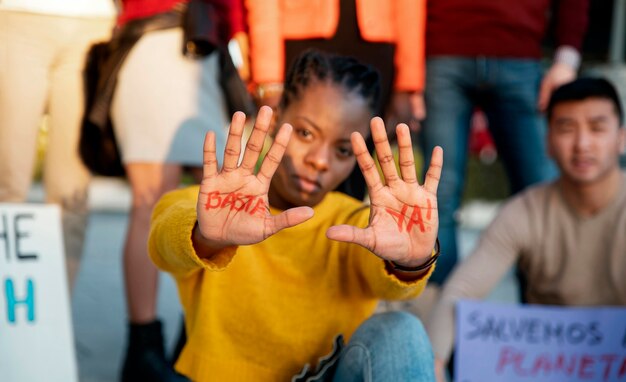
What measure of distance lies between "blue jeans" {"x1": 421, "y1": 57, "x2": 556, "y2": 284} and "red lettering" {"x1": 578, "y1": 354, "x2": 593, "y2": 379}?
1.70 feet

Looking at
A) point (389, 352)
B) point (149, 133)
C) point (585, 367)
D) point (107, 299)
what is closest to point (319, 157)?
point (389, 352)

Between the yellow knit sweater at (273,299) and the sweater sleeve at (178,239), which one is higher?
the sweater sleeve at (178,239)

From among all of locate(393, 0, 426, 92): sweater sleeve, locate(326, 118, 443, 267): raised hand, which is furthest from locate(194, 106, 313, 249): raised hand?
locate(393, 0, 426, 92): sweater sleeve

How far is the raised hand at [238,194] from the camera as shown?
1.34 meters

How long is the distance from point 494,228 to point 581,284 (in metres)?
0.31

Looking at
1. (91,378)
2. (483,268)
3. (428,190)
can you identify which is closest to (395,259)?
(428,190)

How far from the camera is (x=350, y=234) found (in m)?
1.35

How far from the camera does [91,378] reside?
262 cm

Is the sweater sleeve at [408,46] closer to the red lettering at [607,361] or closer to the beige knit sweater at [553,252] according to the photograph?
the beige knit sweater at [553,252]

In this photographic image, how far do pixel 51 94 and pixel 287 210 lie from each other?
51.0 inches

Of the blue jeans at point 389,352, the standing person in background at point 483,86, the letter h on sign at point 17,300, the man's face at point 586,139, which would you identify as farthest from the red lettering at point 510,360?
the letter h on sign at point 17,300

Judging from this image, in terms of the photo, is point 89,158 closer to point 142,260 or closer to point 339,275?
point 142,260

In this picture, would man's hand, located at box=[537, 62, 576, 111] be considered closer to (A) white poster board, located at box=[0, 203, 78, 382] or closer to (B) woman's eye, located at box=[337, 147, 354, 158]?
(B) woman's eye, located at box=[337, 147, 354, 158]

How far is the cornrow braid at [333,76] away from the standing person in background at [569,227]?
761mm
